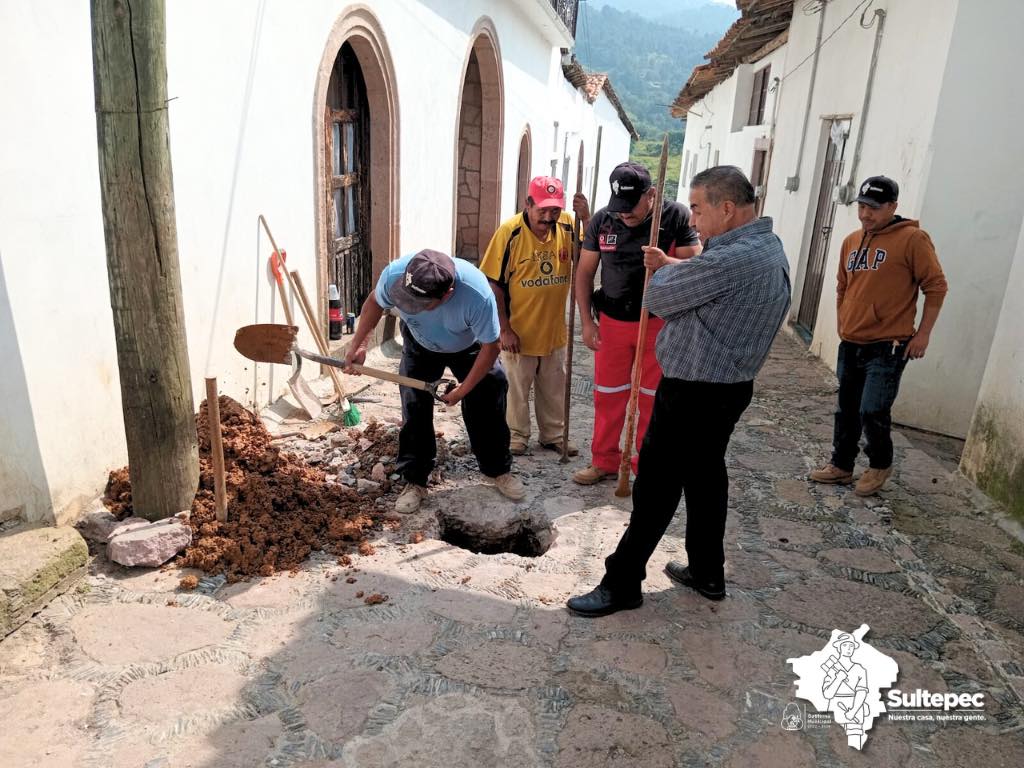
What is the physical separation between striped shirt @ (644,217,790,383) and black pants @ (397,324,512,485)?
1.37 m

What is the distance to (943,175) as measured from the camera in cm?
554

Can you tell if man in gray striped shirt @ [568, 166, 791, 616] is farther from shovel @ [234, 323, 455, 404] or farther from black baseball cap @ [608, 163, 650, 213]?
shovel @ [234, 323, 455, 404]

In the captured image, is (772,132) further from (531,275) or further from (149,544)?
(149,544)

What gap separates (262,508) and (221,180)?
2.06m

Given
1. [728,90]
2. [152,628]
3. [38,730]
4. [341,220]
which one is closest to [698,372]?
[152,628]

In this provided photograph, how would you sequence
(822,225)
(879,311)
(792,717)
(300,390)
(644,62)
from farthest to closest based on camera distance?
(644,62) → (822,225) → (300,390) → (879,311) → (792,717)

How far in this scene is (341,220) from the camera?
270 inches

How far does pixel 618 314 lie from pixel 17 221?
2890 millimetres

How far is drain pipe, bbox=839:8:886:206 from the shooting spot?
23.4 feet

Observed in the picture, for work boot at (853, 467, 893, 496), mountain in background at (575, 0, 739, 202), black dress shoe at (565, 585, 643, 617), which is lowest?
black dress shoe at (565, 585, 643, 617)

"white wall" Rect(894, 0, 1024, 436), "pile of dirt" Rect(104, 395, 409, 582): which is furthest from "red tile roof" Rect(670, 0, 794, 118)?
"pile of dirt" Rect(104, 395, 409, 582)

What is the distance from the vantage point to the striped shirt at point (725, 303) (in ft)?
8.91

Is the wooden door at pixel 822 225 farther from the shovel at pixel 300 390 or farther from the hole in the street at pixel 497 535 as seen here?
the shovel at pixel 300 390

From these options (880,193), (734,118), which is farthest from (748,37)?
(880,193)
